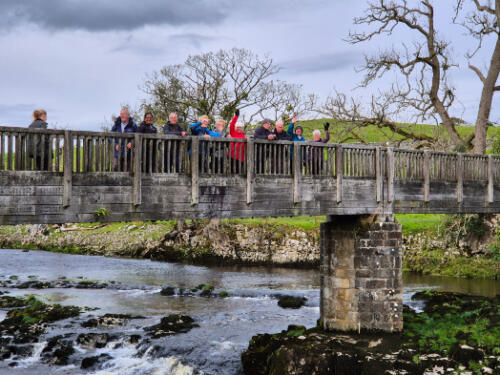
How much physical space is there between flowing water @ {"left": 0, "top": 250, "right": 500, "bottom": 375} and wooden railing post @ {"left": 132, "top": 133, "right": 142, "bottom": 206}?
5298mm

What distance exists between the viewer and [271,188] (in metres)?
15.1

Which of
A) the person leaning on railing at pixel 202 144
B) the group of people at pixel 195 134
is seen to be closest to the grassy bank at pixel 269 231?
the group of people at pixel 195 134

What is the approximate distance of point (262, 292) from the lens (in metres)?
25.7

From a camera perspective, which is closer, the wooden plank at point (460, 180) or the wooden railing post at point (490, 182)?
the wooden plank at point (460, 180)

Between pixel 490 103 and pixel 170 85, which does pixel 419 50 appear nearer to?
pixel 490 103

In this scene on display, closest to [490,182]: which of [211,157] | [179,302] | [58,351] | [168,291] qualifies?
[211,157]

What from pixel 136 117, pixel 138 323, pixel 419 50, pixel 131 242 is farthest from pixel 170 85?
pixel 138 323

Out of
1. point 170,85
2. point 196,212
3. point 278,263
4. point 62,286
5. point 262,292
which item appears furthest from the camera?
point 170,85

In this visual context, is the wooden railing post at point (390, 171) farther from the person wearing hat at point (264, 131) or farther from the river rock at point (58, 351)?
the river rock at point (58, 351)

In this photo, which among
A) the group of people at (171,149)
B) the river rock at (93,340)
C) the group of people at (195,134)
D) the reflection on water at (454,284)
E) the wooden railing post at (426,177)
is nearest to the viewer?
the group of people at (171,149)

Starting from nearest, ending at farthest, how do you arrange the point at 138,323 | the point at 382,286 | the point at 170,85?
the point at 382,286
the point at 138,323
the point at 170,85

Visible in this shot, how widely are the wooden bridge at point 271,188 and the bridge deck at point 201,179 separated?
0.08ft

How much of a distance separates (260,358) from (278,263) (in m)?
20.6

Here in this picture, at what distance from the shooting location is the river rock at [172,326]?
18.1 meters
